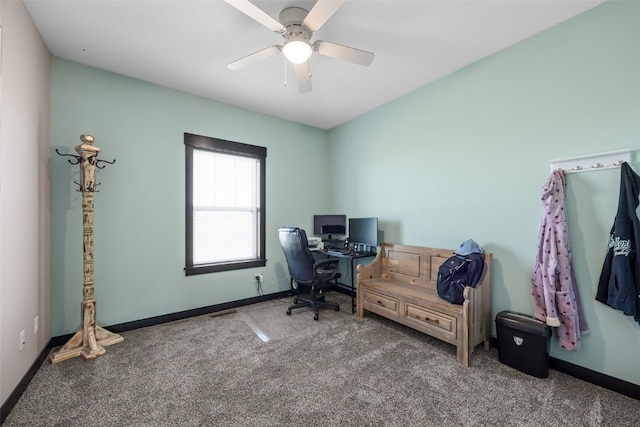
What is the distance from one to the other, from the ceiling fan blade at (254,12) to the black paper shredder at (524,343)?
9.53 ft

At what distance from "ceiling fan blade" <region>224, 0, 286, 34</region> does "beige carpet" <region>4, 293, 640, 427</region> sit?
2512mm

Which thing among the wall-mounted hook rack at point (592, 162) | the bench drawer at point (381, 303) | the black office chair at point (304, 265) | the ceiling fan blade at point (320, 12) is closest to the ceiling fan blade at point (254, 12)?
the ceiling fan blade at point (320, 12)

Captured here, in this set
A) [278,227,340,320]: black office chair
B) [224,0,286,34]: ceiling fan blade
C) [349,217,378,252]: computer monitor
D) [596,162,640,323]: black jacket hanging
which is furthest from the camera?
[349,217,378,252]: computer monitor

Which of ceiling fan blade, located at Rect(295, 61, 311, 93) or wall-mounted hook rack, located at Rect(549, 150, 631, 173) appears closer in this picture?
wall-mounted hook rack, located at Rect(549, 150, 631, 173)

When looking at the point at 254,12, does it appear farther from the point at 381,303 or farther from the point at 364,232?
the point at 381,303

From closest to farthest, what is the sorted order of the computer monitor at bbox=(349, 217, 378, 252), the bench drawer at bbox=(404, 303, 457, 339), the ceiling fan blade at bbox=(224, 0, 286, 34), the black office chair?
the ceiling fan blade at bbox=(224, 0, 286, 34)
the bench drawer at bbox=(404, 303, 457, 339)
the black office chair
the computer monitor at bbox=(349, 217, 378, 252)

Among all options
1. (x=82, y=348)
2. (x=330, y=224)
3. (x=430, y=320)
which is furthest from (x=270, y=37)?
(x=82, y=348)

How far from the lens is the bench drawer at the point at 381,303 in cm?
286

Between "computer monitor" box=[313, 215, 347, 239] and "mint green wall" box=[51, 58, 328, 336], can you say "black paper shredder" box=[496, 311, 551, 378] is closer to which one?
"computer monitor" box=[313, 215, 347, 239]

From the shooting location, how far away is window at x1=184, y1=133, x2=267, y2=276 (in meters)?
3.35

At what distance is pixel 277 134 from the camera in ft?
13.4

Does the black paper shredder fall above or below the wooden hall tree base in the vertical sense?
above

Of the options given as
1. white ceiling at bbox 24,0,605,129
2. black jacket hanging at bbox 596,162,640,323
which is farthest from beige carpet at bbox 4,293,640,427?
white ceiling at bbox 24,0,605,129

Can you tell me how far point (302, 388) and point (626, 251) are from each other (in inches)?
95.4
